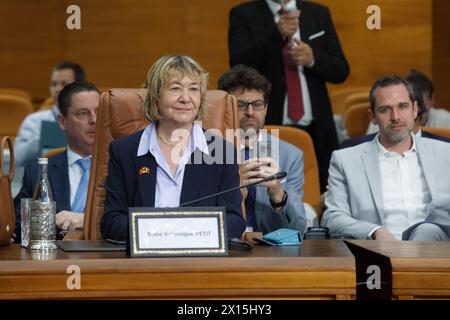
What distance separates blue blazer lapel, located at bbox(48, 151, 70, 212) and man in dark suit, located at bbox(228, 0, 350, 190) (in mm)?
1461

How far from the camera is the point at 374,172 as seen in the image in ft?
14.4

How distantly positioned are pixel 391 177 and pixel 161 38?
380cm

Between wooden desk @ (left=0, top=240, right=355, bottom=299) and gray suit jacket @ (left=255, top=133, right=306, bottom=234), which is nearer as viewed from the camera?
wooden desk @ (left=0, top=240, right=355, bottom=299)

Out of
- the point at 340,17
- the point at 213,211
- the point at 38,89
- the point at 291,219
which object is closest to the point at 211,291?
the point at 213,211

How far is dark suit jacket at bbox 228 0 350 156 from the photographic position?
5.68 metres

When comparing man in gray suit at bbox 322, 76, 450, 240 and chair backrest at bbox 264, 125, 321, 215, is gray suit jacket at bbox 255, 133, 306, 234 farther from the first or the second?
chair backrest at bbox 264, 125, 321, 215

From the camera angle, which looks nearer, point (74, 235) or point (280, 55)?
point (74, 235)

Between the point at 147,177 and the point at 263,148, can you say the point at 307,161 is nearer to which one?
the point at 263,148

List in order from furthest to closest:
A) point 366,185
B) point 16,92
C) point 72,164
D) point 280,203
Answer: point 16,92
point 72,164
point 366,185
point 280,203

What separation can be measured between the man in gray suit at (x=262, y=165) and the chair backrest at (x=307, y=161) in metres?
0.32

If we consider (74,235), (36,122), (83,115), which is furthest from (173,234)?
(36,122)

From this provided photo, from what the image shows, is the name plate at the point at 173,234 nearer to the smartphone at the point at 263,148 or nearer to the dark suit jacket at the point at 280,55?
the smartphone at the point at 263,148

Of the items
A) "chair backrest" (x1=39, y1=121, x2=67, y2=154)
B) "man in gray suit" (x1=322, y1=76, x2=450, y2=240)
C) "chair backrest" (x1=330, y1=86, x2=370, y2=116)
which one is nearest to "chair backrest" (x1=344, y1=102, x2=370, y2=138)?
"chair backrest" (x1=330, y1=86, x2=370, y2=116)

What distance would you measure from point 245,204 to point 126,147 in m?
0.72
